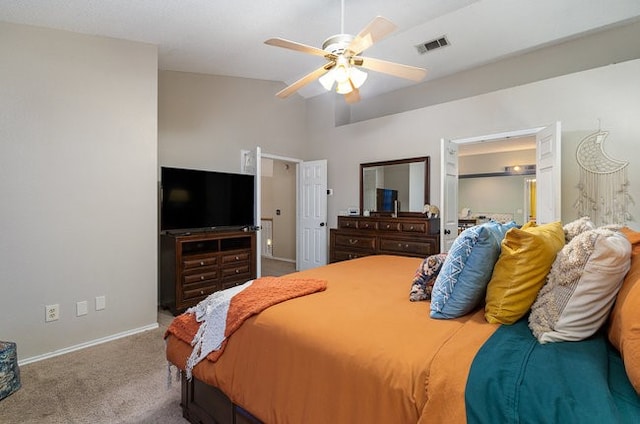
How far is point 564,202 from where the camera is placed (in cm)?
345

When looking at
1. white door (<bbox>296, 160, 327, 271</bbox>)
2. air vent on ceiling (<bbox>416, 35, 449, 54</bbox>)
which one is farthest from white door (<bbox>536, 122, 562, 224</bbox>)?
white door (<bbox>296, 160, 327, 271</bbox>)

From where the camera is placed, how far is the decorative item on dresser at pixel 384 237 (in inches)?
156

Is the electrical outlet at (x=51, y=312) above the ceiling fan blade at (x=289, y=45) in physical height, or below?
below

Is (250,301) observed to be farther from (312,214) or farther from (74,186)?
(312,214)

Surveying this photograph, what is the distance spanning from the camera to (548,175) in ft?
10.8

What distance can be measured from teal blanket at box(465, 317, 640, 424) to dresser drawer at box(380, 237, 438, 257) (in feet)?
9.51

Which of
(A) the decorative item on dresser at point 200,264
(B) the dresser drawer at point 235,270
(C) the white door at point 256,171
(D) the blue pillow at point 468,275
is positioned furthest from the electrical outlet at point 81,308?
(D) the blue pillow at point 468,275

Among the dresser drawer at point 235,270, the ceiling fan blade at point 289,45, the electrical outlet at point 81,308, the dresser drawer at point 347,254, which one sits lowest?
the electrical outlet at point 81,308

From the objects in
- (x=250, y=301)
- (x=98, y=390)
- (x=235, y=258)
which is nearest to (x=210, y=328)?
(x=250, y=301)

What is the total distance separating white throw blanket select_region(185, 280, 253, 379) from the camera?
154cm

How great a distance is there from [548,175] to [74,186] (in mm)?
4489

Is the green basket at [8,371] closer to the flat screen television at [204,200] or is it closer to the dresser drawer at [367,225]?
the flat screen television at [204,200]

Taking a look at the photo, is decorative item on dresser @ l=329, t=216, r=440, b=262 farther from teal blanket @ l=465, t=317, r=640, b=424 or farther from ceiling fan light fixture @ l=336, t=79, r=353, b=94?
teal blanket @ l=465, t=317, r=640, b=424

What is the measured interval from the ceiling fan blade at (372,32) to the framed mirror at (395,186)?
2558mm
